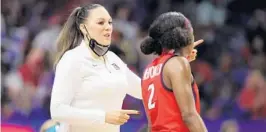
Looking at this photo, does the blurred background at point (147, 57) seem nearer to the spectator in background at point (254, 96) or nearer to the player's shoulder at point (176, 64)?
the spectator in background at point (254, 96)

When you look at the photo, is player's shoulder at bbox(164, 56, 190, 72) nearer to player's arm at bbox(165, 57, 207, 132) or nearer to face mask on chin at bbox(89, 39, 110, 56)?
player's arm at bbox(165, 57, 207, 132)

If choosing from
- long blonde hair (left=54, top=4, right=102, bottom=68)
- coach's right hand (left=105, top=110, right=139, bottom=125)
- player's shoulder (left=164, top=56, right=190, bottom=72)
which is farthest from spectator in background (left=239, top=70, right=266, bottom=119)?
player's shoulder (left=164, top=56, right=190, bottom=72)

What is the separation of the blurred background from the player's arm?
427 centimetres

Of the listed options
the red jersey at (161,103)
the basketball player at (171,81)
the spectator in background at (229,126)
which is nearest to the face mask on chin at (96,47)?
the basketball player at (171,81)

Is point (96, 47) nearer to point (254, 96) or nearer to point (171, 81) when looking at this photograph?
point (171, 81)

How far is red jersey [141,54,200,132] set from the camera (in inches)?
197

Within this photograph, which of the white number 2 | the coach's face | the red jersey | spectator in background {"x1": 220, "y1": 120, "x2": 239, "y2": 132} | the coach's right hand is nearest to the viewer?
the red jersey

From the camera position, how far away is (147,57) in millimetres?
11258

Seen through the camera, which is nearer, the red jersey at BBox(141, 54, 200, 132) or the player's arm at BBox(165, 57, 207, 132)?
the player's arm at BBox(165, 57, 207, 132)

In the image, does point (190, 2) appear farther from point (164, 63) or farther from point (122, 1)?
point (164, 63)

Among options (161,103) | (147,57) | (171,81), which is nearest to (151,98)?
(161,103)

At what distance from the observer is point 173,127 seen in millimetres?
5016

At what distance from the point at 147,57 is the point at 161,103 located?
6210 millimetres

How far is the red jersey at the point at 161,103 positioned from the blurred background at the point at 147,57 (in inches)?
159
